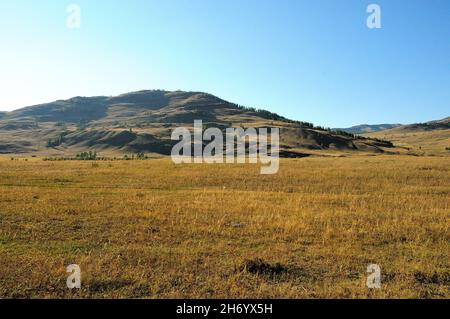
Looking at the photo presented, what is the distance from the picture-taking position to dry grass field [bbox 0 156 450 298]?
1049 cm

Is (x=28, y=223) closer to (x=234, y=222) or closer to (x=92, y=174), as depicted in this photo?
(x=234, y=222)

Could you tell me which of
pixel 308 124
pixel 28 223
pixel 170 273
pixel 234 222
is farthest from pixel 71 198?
pixel 308 124

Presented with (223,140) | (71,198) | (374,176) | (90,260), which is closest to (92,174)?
(71,198)

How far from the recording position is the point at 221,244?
14469mm

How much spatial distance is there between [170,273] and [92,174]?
33.7 metres

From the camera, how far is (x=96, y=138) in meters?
164

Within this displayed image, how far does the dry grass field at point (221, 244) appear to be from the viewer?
413 inches

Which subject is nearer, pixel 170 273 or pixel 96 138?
pixel 170 273

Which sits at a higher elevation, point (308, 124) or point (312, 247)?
point (308, 124)

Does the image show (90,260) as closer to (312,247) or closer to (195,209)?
(312,247)
